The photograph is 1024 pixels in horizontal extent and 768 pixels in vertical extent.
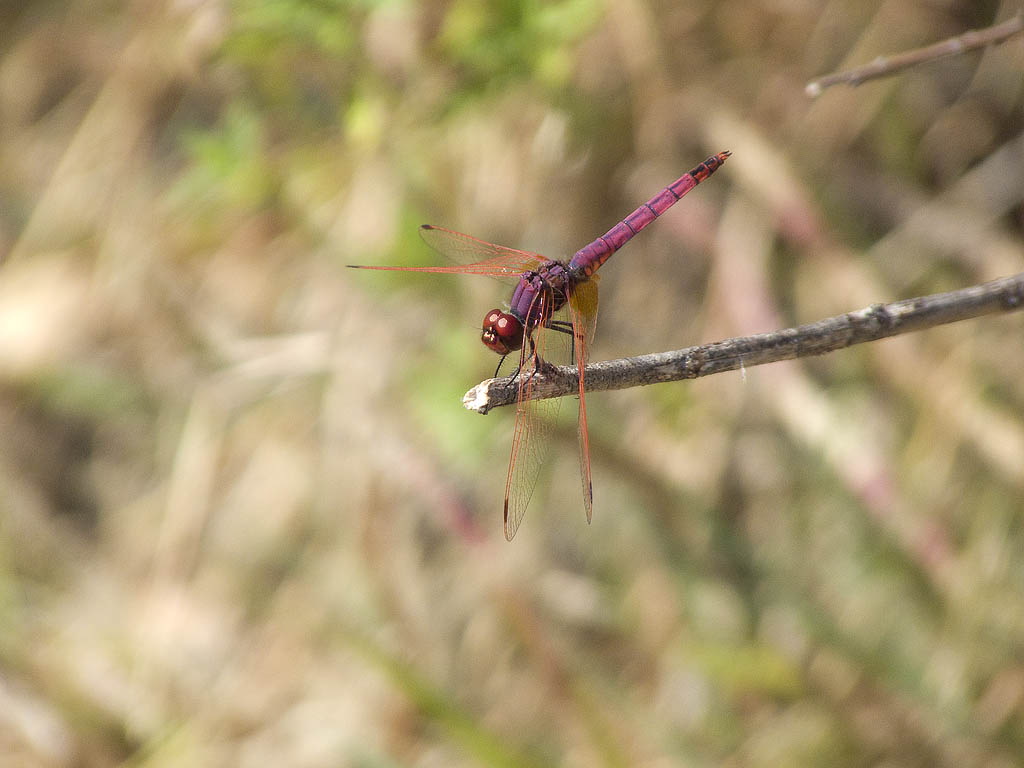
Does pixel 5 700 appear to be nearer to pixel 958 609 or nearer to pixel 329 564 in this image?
pixel 329 564

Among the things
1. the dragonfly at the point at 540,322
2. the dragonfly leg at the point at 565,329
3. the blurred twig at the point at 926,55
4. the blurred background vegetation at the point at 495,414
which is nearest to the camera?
the blurred twig at the point at 926,55

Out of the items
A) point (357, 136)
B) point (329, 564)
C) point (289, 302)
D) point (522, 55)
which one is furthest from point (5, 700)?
point (522, 55)

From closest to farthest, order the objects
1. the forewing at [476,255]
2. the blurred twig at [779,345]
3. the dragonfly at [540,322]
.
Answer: the blurred twig at [779,345]
the dragonfly at [540,322]
the forewing at [476,255]

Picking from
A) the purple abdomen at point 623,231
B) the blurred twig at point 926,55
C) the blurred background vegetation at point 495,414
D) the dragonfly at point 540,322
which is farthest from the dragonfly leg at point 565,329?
the blurred background vegetation at point 495,414

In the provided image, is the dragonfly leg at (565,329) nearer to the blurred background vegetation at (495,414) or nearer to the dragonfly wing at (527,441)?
the dragonfly wing at (527,441)

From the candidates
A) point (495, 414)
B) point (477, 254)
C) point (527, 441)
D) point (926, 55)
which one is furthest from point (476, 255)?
point (926, 55)

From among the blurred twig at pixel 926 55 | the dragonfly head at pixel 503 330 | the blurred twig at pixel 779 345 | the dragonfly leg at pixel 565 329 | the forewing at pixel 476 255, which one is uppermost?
the forewing at pixel 476 255
